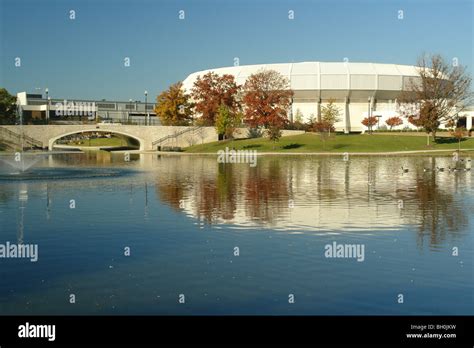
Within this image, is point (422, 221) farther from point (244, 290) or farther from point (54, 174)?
point (54, 174)

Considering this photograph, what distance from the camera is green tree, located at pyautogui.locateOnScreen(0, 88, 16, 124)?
103 metres

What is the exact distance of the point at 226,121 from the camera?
8906 cm

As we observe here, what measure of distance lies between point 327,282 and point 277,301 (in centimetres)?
171

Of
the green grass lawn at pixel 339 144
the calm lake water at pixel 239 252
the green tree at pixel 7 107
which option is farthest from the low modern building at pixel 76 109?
the calm lake water at pixel 239 252

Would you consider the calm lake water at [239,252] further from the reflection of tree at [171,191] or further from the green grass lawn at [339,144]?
the green grass lawn at [339,144]

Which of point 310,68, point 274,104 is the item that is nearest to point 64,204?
point 274,104

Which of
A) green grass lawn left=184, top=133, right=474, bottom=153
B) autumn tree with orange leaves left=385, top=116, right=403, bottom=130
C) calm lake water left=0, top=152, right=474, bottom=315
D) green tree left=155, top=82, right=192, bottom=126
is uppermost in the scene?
green tree left=155, top=82, right=192, bottom=126

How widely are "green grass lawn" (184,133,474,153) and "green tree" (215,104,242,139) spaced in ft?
6.67

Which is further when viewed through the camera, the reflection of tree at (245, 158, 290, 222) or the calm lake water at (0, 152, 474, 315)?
the reflection of tree at (245, 158, 290, 222)

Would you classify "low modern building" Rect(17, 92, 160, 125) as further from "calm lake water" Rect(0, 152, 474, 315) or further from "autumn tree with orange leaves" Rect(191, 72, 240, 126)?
"calm lake water" Rect(0, 152, 474, 315)

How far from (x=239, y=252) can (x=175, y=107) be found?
295 feet

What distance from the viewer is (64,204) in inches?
953

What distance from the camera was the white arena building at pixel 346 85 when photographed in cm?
12012

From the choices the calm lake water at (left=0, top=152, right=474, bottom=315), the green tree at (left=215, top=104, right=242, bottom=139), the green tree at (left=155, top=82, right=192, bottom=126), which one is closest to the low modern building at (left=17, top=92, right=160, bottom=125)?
the green tree at (left=155, top=82, right=192, bottom=126)
